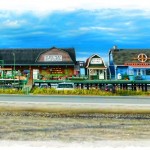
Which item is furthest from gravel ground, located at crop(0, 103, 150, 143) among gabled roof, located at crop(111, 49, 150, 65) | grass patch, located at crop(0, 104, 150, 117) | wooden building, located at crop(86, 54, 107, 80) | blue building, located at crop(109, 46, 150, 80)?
A: wooden building, located at crop(86, 54, 107, 80)

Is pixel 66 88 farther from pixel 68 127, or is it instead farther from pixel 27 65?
pixel 27 65

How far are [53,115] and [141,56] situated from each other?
44.2 metres

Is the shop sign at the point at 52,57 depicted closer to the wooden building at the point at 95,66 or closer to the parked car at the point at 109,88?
the wooden building at the point at 95,66

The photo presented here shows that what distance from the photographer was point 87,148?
29.6 feet

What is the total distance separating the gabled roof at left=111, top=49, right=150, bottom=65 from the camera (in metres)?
59.9

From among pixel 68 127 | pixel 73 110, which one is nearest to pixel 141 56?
pixel 73 110

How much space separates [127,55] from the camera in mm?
61375

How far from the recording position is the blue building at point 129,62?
56.0 metres

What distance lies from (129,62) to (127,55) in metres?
2.12

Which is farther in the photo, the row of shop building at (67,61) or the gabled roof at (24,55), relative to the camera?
the gabled roof at (24,55)

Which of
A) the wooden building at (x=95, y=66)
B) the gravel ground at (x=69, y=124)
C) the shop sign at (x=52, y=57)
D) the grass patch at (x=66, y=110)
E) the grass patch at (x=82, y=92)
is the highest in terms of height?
the shop sign at (x=52, y=57)

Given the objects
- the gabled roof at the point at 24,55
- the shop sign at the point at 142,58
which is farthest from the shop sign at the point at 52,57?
the shop sign at the point at 142,58

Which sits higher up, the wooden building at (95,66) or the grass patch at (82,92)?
the wooden building at (95,66)

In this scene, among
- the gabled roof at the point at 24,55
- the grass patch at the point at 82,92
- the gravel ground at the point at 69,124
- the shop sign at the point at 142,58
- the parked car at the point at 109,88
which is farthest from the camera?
the gabled roof at the point at 24,55
